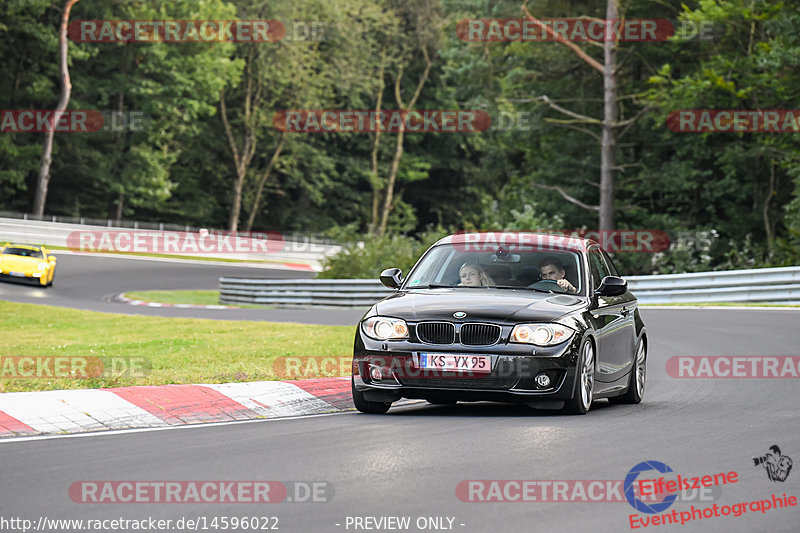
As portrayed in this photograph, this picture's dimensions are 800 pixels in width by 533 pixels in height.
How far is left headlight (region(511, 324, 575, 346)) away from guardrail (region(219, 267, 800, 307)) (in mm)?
16673

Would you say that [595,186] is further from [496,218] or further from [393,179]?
[393,179]

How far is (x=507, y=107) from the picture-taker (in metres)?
46.1

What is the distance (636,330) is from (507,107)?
1372 inches

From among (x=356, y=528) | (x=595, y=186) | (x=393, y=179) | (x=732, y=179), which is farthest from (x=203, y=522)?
(x=393, y=179)

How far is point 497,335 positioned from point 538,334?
33cm

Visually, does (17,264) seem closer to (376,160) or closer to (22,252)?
(22,252)

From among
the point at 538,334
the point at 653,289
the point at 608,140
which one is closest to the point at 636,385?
the point at 538,334

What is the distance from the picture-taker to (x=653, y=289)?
28.2 meters

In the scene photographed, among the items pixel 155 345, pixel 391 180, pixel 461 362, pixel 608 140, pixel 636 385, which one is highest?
pixel 608 140

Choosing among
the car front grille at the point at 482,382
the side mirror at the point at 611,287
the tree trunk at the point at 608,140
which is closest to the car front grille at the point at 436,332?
the car front grille at the point at 482,382

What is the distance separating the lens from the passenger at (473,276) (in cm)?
1096

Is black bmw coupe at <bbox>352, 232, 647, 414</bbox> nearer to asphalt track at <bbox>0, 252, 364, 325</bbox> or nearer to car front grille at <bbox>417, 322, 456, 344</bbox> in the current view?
car front grille at <bbox>417, 322, 456, 344</bbox>

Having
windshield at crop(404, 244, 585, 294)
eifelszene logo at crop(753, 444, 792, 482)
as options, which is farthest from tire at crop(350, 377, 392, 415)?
eifelszene logo at crop(753, 444, 792, 482)

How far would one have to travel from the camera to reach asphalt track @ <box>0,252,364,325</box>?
27.7 m
